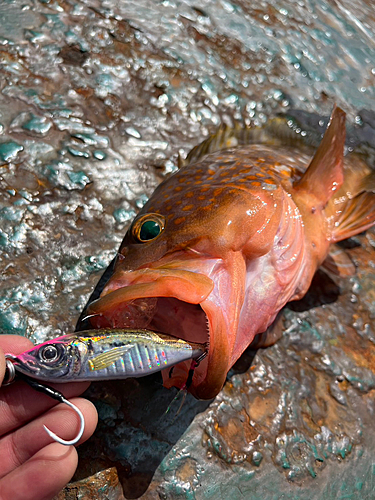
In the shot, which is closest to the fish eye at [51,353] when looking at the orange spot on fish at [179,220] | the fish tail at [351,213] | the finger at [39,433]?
the finger at [39,433]

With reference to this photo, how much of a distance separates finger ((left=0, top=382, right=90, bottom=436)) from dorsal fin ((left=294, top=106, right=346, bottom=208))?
181 centimetres

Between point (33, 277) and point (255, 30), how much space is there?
3.35 meters

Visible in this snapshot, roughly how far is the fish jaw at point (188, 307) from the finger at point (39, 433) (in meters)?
0.39

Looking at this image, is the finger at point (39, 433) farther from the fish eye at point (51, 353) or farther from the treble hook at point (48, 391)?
the fish eye at point (51, 353)

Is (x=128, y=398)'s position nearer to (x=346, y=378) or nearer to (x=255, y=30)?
(x=346, y=378)

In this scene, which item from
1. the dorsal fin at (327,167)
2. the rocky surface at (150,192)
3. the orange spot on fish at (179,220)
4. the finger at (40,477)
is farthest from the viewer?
the dorsal fin at (327,167)

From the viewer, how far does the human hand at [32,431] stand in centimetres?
176

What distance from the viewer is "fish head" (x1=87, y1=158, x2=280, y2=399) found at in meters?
1.92

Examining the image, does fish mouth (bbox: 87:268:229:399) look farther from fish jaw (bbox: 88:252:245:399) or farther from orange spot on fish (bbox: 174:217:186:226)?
orange spot on fish (bbox: 174:217:186:226)

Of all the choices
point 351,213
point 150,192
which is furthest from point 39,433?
point 351,213

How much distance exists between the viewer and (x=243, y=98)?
4.06 m

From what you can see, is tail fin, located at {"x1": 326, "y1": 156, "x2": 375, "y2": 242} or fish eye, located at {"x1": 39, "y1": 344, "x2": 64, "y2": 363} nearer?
fish eye, located at {"x1": 39, "y1": 344, "x2": 64, "y2": 363}

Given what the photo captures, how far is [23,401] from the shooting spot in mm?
1935

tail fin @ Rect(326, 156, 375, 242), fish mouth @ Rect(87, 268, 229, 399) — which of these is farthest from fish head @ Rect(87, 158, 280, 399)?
tail fin @ Rect(326, 156, 375, 242)
